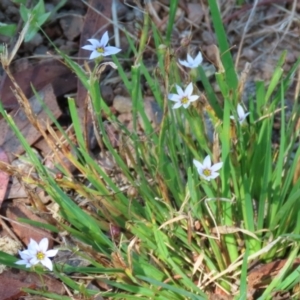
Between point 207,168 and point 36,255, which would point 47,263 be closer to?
point 36,255

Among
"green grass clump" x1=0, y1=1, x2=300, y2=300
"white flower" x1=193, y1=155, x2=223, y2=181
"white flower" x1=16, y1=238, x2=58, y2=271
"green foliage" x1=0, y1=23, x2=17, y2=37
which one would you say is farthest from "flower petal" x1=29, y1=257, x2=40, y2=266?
"green foliage" x1=0, y1=23, x2=17, y2=37

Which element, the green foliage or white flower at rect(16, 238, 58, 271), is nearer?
white flower at rect(16, 238, 58, 271)

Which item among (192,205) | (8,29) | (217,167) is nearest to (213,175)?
(217,167)

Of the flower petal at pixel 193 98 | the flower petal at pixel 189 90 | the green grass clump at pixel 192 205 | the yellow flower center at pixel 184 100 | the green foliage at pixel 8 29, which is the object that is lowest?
the green grass clump at pixel 192 205

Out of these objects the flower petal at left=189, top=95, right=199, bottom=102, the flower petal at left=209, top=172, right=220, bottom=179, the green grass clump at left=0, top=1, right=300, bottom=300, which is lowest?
the green grass clump at left=0, top=1, right=300, bottom=300

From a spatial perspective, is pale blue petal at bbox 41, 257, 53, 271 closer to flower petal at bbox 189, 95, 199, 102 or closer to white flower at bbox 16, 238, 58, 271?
white flower at bbox 16, 238, 58, 271

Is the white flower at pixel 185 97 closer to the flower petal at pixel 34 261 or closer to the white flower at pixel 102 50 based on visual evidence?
the white flower at pixel 102 50

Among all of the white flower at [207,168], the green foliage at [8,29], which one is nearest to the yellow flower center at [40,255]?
the white flower at [207,168]

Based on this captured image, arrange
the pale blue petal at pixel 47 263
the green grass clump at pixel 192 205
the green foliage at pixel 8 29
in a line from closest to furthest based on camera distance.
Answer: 1. the pale blue petal at pixel 47 263
2. the green grass clump at pixel 192 205
3. the green foliage at pixel 8 29
